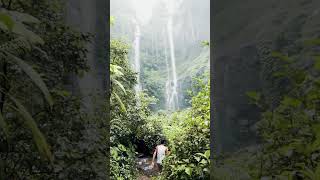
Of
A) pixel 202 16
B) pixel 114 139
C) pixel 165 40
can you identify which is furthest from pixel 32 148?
pixel 165 40

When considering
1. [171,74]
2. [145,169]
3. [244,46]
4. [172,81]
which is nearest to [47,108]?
[244,46]

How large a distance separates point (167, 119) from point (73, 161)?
1069 cm

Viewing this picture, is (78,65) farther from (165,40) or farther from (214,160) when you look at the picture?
(165,40)

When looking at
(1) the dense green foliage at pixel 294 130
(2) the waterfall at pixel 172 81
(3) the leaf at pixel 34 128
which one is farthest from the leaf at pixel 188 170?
(2) the waterfall at pixel 172 81

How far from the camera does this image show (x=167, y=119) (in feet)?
42.8

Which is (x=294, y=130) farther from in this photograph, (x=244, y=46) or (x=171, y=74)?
(x=171, y=74)

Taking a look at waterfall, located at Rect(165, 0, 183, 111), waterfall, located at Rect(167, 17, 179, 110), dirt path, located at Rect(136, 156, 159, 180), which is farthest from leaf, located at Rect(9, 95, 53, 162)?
waterfall, located at Rect(167, 17, 179, 110)

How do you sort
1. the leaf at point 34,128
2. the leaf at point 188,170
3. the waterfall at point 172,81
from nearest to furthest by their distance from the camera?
the leaf at point 34,128
the leaf at point 188,170
the waterfall at point 172,81

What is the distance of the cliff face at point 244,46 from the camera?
306 centimetres

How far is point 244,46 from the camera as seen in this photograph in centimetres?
367

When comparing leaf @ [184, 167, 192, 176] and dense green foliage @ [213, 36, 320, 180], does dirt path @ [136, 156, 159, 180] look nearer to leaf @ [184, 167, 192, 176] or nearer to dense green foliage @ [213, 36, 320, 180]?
leaf @ [184, 167, 192, 176]

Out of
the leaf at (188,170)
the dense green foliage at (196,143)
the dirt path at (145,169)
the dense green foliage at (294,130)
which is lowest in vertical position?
the dirt path at (145,169)

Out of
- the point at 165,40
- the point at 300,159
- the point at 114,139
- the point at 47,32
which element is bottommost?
the point at 114,139

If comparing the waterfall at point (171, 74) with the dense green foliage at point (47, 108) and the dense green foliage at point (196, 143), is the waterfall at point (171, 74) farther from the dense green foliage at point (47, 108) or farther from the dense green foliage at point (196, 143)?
the dense green foliage at point (47, 108)
